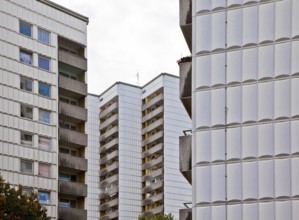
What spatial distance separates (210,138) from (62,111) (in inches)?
1746

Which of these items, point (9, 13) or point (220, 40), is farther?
point (9, 13)

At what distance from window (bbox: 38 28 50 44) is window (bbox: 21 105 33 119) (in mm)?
6806

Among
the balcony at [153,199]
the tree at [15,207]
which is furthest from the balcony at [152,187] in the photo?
the tree at [15,207]

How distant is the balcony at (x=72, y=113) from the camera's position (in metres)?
77.8

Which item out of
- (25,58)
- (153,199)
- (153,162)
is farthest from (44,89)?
(153,162)

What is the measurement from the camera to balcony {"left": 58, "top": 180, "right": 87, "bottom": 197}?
246ft

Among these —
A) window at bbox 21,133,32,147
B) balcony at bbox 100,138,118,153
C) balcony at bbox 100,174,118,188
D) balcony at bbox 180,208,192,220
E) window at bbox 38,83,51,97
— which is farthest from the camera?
balcony at bbox 100,138,118,153

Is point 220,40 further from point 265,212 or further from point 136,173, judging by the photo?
point 136,173

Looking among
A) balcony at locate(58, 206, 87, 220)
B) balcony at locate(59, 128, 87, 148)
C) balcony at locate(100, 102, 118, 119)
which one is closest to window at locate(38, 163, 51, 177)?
balcony at locate(58, 206, 87, 220)

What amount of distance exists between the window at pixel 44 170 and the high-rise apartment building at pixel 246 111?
40484 mm

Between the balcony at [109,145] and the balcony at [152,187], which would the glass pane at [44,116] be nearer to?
the balcony at [152,187]

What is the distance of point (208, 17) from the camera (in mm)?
35750

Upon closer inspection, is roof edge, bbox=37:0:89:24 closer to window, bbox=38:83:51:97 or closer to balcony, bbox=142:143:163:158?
window, bbox=38:83:51:97

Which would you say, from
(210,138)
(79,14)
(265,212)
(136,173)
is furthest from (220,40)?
(136,173)
